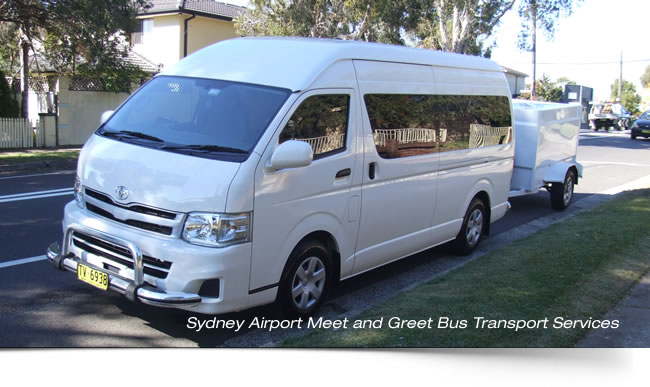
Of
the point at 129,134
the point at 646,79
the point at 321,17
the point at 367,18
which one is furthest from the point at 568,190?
the point at 646,79

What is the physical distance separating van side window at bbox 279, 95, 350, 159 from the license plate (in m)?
1.75

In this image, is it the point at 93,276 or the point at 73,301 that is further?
the point at 73,301

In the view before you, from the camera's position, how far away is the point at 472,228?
820 cm

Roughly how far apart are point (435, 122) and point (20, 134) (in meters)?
15.4

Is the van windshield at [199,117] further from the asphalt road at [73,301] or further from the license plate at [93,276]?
the asphalt road at [73,301]

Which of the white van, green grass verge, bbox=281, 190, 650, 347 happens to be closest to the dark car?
green grass verge, bbox=281, 190, 650, 347

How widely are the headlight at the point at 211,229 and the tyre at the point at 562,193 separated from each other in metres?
8.66

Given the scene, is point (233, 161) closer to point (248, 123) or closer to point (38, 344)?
point (248, 123)

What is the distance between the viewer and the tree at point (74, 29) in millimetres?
18141

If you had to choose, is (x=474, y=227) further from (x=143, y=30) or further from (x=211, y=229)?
(x=143, y=30)

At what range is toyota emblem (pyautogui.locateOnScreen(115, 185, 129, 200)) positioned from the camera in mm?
4773

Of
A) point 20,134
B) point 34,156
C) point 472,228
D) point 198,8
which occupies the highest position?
point 198,8

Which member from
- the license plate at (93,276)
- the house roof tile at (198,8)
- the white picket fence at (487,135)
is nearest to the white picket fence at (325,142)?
the license plate at (93,276)

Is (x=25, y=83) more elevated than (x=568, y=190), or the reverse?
(x=25, y=83)
